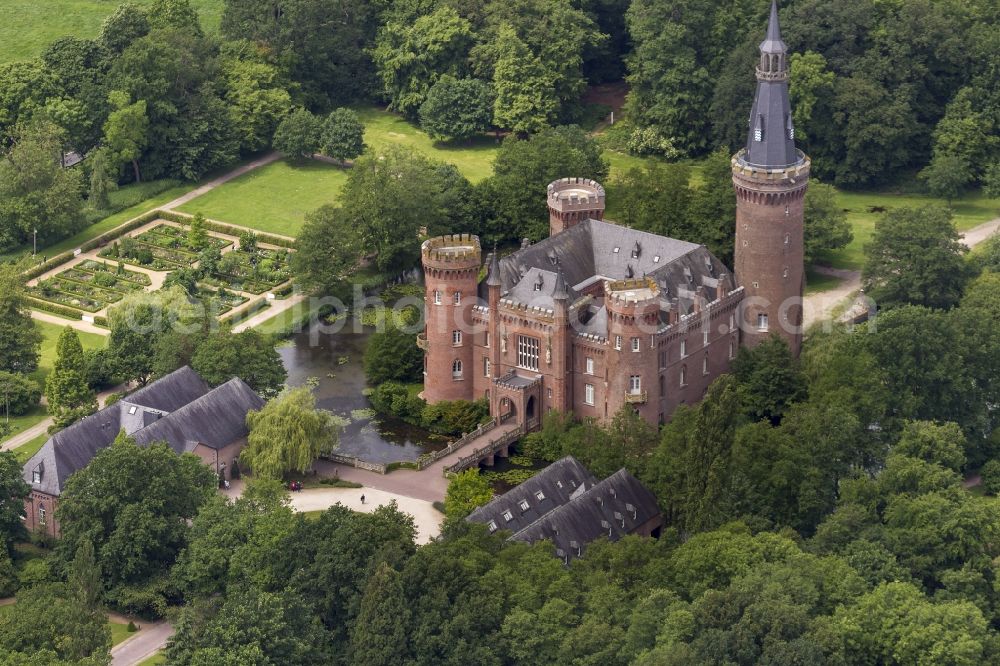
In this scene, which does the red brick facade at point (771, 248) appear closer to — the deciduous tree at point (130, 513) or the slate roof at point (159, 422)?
the slate roof at point (159, 422)

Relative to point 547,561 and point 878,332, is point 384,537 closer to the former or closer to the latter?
point 547,561

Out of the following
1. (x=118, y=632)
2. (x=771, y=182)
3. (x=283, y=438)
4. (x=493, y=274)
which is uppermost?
(x=771, y=182)

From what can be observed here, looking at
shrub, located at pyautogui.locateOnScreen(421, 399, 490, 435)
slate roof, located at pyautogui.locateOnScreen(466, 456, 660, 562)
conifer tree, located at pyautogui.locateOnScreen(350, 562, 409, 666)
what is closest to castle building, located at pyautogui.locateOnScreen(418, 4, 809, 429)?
shrub, located at pyautogui.locateOnScreen(421, 399, 490, 435)

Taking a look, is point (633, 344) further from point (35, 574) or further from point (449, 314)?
point (35, 574)

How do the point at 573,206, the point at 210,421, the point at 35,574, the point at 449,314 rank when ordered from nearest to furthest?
the point at 35,574 < the point at 210,421 < the point at 449,314 < the point at 573,206

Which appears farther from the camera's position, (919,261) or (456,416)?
(919,261)

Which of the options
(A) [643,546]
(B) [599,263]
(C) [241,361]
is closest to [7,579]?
(C) [241,361]

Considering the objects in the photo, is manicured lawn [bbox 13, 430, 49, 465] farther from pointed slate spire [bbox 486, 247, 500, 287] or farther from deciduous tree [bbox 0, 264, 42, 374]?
pointed slate spire [bbox 486, 247, 500, 287]
